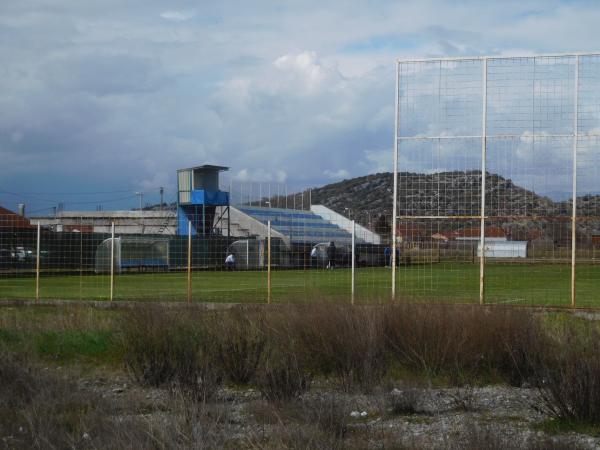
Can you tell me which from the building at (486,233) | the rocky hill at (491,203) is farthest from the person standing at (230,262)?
the building at (486,233)

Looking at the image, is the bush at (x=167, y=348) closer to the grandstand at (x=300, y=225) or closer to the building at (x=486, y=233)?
the building at (x=486, y=233)

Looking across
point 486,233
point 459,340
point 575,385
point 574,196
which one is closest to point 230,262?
point 486,233

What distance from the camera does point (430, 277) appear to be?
72.2ft

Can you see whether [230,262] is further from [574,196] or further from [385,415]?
[385,415]

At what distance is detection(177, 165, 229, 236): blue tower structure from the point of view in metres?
63.5

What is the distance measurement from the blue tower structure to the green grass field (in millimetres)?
27793

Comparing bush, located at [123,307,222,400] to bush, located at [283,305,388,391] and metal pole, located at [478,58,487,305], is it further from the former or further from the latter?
metal pole, located at [478,58,487,305]

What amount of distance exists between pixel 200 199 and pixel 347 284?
39.9 m

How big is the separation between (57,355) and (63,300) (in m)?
11.1

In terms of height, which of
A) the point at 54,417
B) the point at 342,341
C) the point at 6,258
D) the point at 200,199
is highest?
the point at 200,199

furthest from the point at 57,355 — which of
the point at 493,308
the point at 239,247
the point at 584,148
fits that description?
the point at 239,247

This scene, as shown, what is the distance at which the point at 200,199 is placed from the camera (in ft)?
207

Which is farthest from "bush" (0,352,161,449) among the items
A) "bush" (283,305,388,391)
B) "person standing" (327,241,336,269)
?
"person standing" (327,241,336,269)

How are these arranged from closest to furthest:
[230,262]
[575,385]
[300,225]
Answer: [575,385], [230,262], [300,225]
